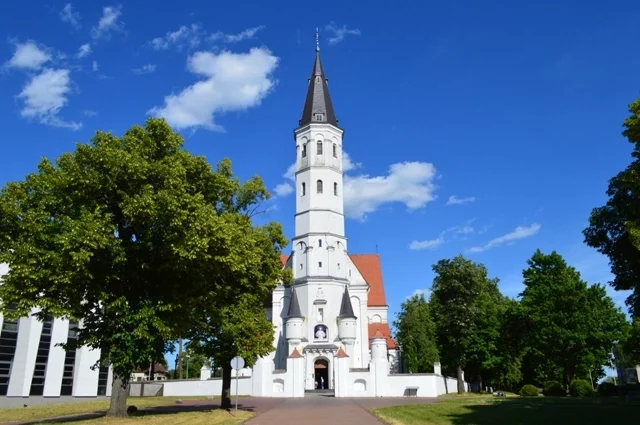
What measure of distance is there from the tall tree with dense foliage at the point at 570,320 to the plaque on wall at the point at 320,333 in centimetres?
1840

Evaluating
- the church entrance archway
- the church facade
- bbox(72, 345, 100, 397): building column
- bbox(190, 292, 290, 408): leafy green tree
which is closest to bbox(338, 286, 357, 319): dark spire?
the church facade

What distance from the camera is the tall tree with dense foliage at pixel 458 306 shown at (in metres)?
56.2

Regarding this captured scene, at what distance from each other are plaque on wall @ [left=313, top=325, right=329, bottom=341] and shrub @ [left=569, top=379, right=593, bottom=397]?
21.5 m

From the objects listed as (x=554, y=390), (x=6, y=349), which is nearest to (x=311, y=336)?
(x=554, y=390)

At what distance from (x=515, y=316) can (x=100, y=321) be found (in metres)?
42.5

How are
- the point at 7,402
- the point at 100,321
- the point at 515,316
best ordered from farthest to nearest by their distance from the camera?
the point at 515,316 < the point at 7,402 < the point at 100,321

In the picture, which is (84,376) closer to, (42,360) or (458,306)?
(42,360)

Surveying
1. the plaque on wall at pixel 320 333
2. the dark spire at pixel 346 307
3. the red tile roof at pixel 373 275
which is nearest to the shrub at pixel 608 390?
the dark spire at pixel 346 307

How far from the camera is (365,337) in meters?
55.3

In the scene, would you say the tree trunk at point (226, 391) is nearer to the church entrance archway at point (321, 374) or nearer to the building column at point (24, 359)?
the building column at point (24, 359)

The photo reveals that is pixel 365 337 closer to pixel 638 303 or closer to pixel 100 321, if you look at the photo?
pixel 638 303

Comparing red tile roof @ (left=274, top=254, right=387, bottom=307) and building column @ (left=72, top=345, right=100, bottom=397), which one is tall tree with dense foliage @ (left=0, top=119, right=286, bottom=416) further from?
red tile roof @ (left=274, top=254, right=387, bottom=307)

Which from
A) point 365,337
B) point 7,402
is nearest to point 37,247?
point 7,402

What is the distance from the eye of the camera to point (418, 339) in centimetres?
5697
